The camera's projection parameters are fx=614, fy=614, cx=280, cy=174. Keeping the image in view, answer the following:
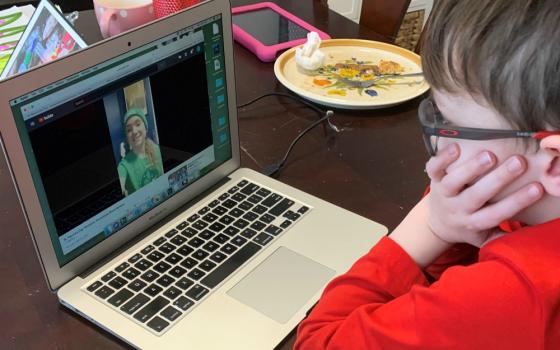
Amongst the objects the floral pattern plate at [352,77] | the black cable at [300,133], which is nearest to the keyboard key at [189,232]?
the black cable at [300,133]

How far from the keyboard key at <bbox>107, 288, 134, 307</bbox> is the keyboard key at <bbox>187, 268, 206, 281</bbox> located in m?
0.08

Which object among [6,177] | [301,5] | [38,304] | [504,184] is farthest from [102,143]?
[301,5]

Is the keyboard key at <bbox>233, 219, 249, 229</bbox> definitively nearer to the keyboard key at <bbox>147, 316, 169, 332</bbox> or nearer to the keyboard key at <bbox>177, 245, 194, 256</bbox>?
the keyboard key at <bbox>177, 245, 194, 256</bbox>

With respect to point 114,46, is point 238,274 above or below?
below

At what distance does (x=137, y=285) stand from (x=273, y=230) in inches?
8.6

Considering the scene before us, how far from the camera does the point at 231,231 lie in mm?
914

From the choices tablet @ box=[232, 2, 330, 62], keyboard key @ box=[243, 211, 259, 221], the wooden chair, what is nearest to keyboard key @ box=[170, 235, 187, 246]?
keyboard key @ box=[243, 211, 259, 221]

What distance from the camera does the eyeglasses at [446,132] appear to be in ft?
1.91

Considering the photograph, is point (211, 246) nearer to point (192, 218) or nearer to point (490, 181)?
point (192, 218)

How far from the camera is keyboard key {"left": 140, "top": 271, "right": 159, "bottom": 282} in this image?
0.82 m

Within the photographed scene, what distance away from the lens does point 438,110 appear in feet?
2.18

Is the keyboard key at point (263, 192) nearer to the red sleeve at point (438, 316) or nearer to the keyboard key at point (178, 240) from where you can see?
the keyboard key at point (178, 240)

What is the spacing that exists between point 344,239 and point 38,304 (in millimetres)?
435

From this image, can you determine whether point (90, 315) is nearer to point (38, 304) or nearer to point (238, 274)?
point (38, 304)
